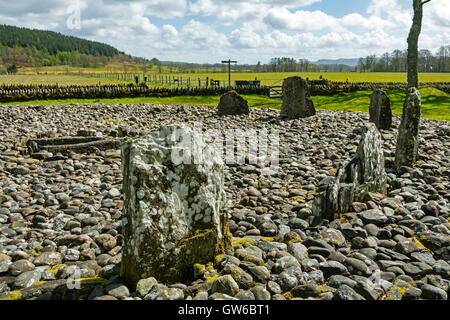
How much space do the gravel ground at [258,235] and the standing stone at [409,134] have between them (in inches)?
14.5

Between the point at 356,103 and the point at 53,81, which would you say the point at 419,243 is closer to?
the point at 356,103

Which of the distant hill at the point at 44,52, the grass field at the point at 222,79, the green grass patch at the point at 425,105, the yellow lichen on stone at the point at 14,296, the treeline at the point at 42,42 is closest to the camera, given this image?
the yellow lichen on stone at the point at 14,296

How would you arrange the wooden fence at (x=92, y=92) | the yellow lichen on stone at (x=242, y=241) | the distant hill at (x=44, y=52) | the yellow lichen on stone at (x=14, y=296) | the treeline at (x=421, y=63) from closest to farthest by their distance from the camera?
the yellow lichen on stone at (x=14, y=296) → the yellow lichen on stone at (x=242, y=241) → the wooden fence at (x=92, y=92) → the treeline at (x=421, y=63) → the distant hill at (x=44, y=52)

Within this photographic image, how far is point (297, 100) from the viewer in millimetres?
17328

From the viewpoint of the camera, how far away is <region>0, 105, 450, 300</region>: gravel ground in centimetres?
345

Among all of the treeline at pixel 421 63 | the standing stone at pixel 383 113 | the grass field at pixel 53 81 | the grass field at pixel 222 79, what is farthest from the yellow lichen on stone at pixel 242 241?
the treeline at pixel 421 63

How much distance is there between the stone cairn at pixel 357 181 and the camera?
5.40 metres

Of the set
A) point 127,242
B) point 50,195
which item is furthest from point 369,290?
point 50,195

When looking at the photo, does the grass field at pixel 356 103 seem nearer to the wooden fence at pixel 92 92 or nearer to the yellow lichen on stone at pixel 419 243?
the wooden fence at pixel 92 92

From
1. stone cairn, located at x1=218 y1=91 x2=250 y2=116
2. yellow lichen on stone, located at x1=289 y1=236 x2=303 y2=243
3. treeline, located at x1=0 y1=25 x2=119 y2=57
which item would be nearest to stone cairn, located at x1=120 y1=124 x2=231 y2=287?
yellow lichen on stone, located at x1=289 y1=236 x2=303 y2=243

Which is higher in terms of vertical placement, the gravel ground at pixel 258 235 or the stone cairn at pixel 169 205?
the stone cairn at pixel 169 205

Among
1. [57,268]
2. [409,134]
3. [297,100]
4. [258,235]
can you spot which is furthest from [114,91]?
[57,268]

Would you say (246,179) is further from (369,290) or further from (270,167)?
(369,290)

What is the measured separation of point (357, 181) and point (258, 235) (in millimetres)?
2385
